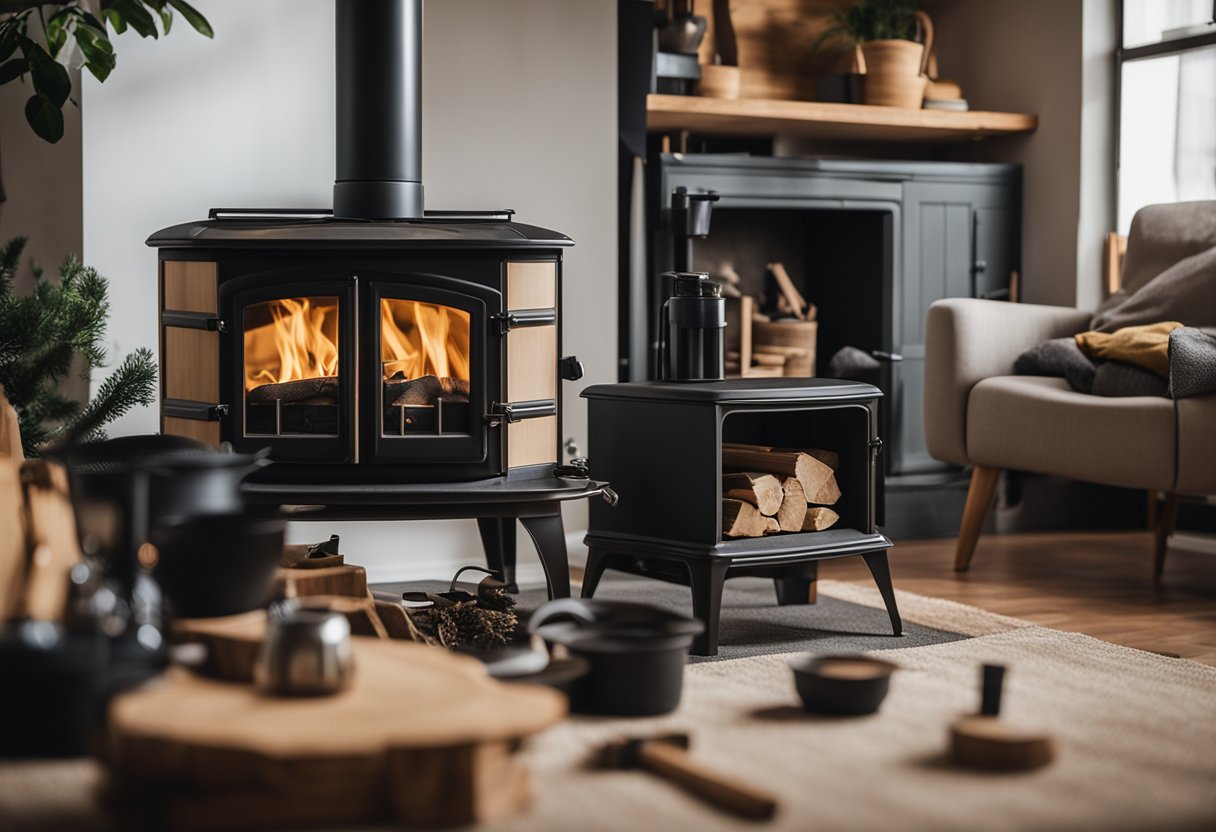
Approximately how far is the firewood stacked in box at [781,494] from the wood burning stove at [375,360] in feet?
1.03

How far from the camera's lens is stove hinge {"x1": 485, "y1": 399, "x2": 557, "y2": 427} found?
3.03 meters

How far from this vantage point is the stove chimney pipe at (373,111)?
3.17m

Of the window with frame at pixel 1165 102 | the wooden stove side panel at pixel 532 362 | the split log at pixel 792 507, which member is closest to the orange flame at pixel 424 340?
the wooden stove side panel at pixel 532 362

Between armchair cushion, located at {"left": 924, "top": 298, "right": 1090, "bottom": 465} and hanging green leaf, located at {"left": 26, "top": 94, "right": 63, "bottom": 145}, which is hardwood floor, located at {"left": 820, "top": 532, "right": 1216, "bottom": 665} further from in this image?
hanging green leaf, located at {"left": 26, "top": 94, "right": 63, "bottom": 145}

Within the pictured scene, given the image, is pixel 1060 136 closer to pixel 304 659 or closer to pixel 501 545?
pixel 501 545

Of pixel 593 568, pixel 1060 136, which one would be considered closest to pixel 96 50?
pixel 593 568

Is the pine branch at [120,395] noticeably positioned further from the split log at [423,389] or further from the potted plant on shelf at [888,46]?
the potted plant on shelf at [888,46]

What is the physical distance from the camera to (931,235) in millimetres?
4691

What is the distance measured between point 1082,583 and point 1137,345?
2.10 feet

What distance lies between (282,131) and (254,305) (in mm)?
650

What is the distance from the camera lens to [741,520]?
302cm

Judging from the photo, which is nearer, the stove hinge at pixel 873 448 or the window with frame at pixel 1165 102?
the stove hinge at pixel 873 448

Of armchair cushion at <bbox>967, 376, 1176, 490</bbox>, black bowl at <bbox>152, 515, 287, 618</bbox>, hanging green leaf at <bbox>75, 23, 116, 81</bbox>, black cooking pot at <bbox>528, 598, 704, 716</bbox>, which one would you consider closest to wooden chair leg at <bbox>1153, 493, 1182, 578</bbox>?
armchair cushion at <bbox>967, 376, 1176, 490</bbox>

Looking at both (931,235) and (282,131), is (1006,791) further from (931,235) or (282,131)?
(931,235)
